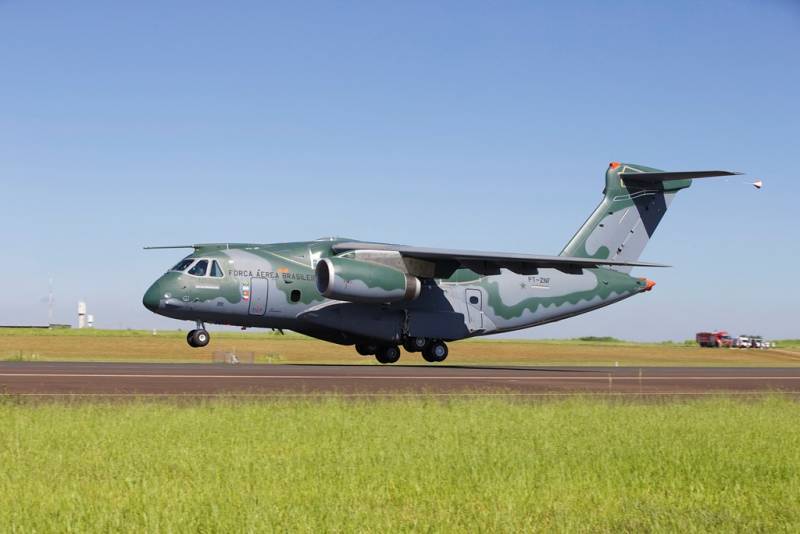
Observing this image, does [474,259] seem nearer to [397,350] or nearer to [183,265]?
[397,350]

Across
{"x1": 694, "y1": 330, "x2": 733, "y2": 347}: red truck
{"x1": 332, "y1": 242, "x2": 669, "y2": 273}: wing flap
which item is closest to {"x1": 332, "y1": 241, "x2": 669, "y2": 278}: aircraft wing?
{"x1": 332, "y1": 242, "x2": 669, "y2": 273}: wing flap

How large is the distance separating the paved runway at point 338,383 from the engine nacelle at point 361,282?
11.5ft

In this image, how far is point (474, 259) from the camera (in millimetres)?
32531

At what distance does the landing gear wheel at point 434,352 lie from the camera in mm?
34562

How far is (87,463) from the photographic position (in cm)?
951

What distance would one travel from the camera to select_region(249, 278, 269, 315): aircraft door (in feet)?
102

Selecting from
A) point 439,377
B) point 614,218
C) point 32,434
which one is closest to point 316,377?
point 439,377

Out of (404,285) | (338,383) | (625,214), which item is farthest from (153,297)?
(625,214)

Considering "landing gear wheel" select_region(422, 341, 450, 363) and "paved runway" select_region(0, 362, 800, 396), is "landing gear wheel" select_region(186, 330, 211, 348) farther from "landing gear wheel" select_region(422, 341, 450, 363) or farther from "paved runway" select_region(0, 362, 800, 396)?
"landing gear wheel" select_region(422, 341, 450, 363)

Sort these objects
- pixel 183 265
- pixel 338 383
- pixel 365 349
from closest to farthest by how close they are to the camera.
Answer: pixel 338 383 → pixel 183 265 → pixel 365 349

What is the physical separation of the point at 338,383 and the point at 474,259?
1218cm

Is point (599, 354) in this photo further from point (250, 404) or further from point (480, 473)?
point (480, 473)

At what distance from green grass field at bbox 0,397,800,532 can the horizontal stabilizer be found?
829 inches

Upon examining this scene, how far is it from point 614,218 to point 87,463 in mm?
31401
